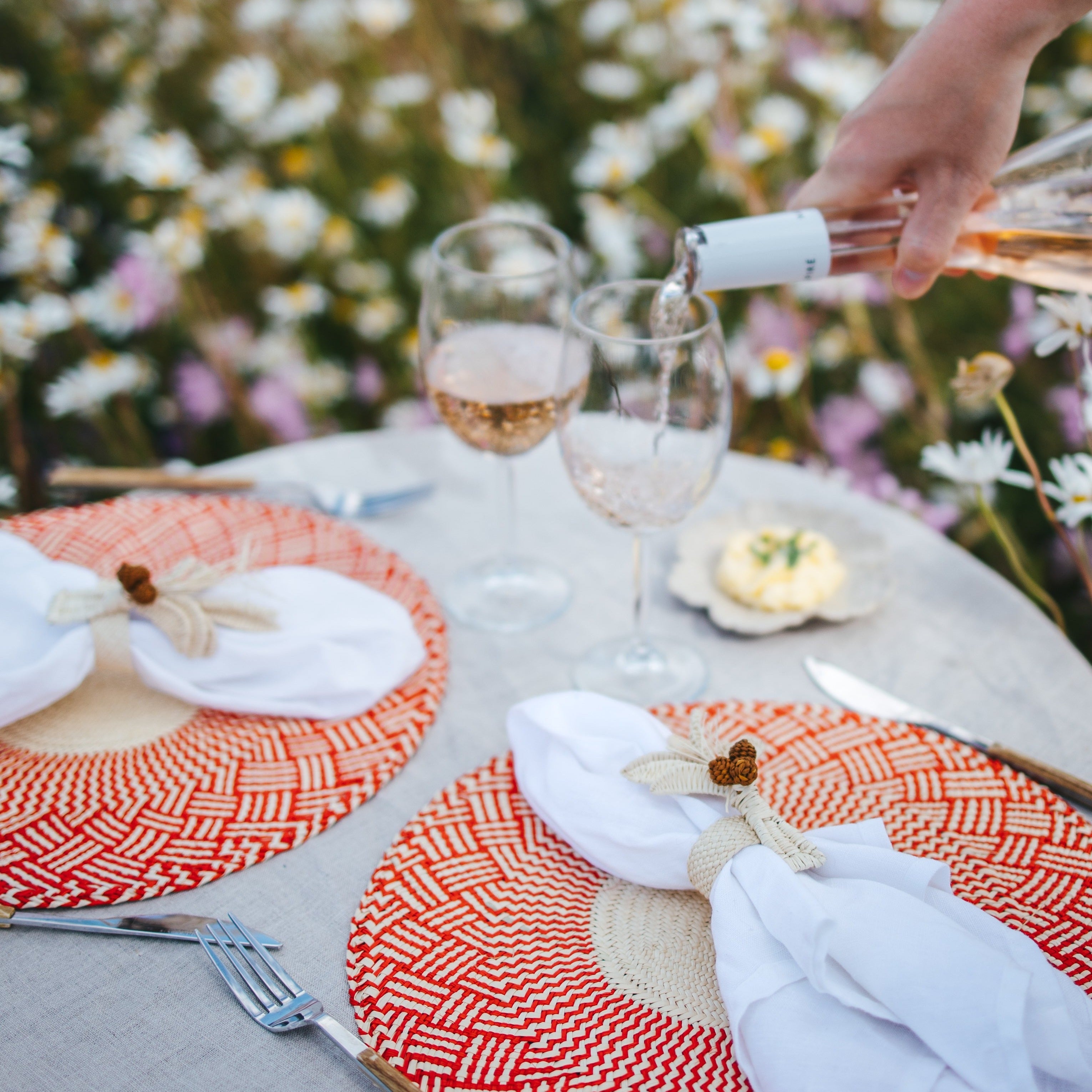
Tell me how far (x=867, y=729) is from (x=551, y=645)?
1.06 ft

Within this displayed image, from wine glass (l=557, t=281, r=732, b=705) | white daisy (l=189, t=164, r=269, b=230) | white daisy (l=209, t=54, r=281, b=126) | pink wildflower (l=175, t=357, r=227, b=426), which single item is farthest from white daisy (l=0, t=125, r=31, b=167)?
wine glass (l=557, t=281, r=732, b=705)

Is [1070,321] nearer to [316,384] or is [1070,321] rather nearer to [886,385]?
[886,385]

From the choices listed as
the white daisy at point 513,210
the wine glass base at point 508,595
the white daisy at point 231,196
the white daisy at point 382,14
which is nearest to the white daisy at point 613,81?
the white daisy at point 513,210

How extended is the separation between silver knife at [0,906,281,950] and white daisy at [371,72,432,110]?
6.95 feet

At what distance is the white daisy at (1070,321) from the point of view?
0.86 metres

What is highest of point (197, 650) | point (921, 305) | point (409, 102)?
point (409, 102)

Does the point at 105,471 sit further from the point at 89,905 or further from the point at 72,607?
the point at 89,905

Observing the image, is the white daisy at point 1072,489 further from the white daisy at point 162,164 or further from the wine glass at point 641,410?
the white daisy at point 162,164

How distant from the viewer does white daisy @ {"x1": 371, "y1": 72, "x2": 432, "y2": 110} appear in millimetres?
2373

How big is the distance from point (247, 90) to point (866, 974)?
2.25 metres

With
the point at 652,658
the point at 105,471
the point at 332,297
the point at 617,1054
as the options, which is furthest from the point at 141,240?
the point at 617,1054

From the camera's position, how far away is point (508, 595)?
107cm

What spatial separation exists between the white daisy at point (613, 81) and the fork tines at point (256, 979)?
2311 millimetres

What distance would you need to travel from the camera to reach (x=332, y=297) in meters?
2.50
